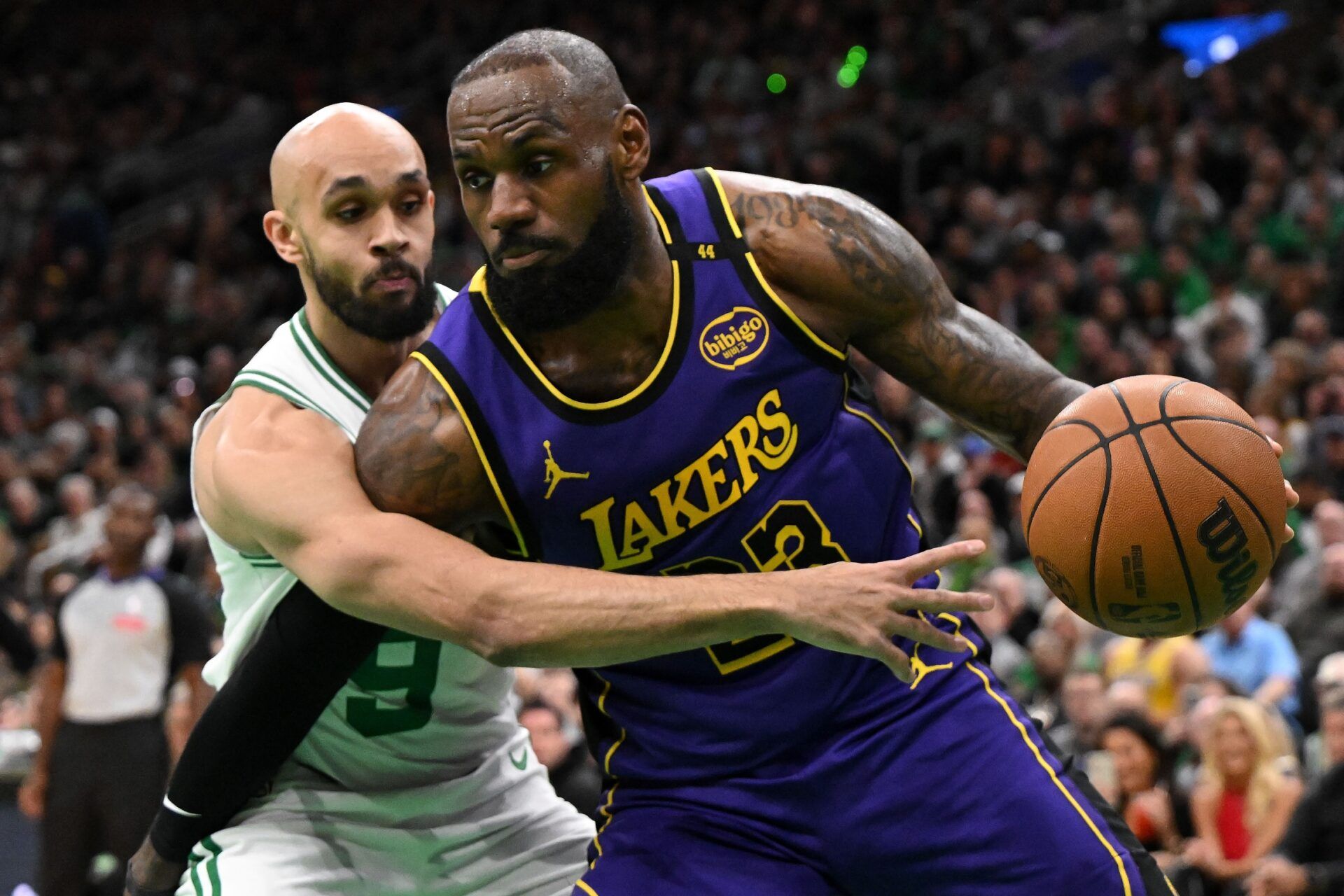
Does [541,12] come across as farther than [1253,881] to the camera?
Yes

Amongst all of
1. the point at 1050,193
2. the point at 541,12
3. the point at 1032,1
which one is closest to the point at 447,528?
the point at 1050,193

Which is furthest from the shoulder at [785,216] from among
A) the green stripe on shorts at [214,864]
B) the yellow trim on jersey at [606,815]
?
the green stripe on shorts at [214,864]

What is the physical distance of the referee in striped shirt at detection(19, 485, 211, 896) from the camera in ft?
24.3

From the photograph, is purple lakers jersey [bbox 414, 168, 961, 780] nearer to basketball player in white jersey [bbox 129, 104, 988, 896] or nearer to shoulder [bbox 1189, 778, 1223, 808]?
basketball player in white jersey [bbox 129, 104, 988, 896]

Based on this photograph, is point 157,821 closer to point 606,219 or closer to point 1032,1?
point 606,219

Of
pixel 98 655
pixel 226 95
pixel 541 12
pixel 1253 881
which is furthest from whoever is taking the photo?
pixel 226 95

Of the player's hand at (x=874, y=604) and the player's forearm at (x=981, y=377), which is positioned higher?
the player's forearm at (x=981, y=377)

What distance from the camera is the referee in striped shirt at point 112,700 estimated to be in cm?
739

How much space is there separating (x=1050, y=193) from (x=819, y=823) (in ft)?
31.9

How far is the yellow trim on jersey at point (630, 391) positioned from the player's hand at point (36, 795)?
18.1ft

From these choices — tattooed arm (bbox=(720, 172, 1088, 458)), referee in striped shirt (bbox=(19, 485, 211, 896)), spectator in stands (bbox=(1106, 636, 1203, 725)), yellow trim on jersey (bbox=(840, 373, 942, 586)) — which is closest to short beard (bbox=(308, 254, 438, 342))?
tattooed arm (bbox=(720, 172, 1088, 458))

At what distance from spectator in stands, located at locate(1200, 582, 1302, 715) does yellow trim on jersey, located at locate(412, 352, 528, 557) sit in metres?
4.92

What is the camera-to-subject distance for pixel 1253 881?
548cm

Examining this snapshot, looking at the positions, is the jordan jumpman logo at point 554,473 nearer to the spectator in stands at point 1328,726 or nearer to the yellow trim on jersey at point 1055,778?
the yellow trim on jersey at point 1055,778
